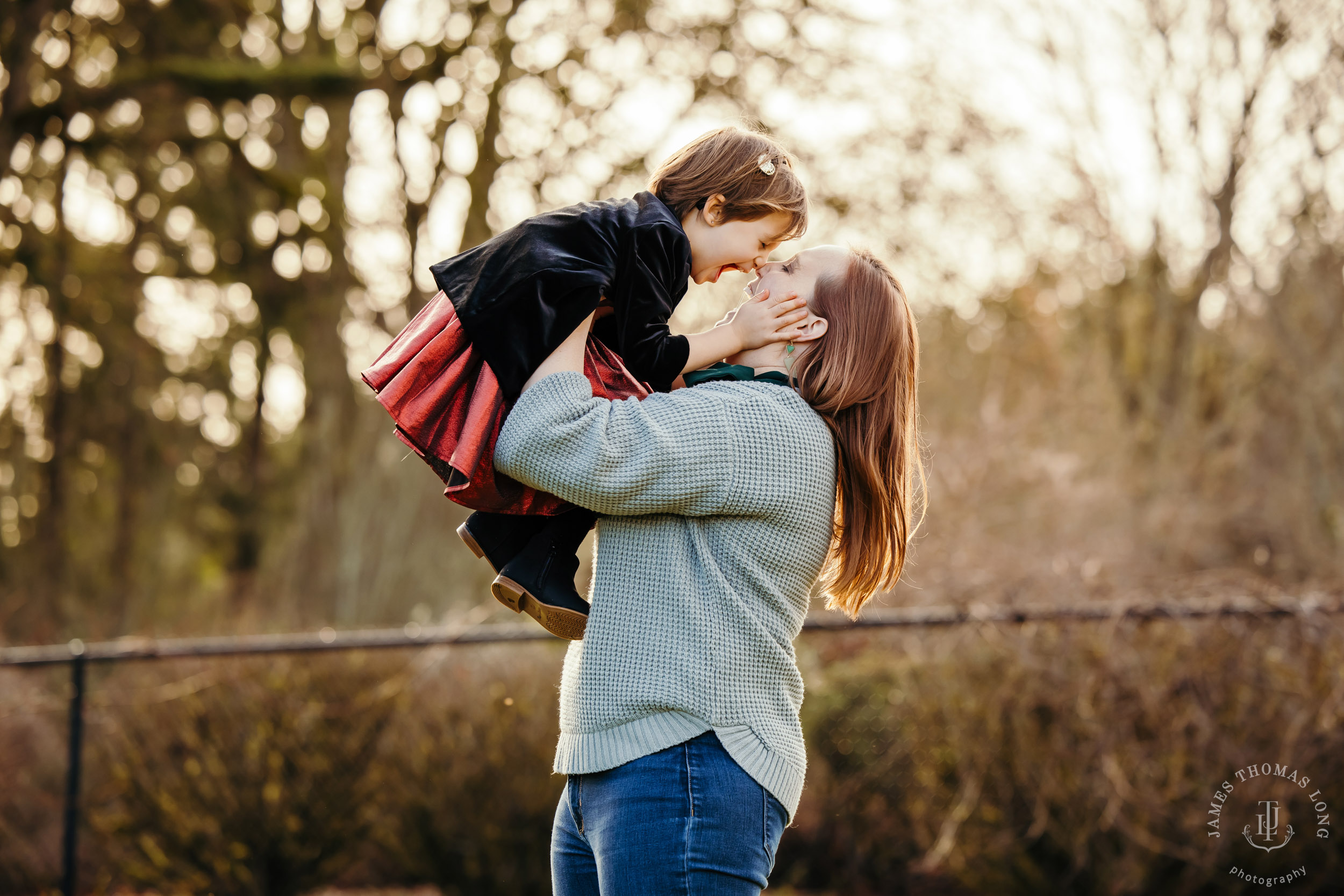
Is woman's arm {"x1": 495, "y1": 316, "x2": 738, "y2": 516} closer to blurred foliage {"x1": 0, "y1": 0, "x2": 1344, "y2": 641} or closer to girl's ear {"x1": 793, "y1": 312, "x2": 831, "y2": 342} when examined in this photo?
girl's ear {"x1": 793, "y1": 312, "x2": 831, "y2": 342}

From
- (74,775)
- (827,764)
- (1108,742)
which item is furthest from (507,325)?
(827,764)

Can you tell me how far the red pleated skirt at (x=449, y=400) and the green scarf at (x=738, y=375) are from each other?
0.17m

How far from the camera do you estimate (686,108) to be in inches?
376

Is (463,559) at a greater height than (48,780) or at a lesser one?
greater

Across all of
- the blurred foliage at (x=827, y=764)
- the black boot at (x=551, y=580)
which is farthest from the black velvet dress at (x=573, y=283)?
the blurred foliage at (x=827, y=764)

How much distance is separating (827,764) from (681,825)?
13.7 ft

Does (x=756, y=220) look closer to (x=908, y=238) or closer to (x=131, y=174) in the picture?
(x=908, y=238)

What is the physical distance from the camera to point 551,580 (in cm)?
173

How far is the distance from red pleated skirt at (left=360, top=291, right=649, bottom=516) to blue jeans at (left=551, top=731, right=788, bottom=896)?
1.47 ft

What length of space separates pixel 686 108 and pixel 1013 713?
21.5 ft

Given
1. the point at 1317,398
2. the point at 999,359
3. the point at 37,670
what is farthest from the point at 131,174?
the point at 1317,398

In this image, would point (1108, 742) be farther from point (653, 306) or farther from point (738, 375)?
point (653, 306)

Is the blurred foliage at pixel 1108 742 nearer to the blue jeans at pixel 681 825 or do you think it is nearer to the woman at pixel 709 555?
the woman at pixel 709 555

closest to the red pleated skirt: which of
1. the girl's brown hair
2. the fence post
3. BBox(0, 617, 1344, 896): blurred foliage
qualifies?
the girl's brown hair
